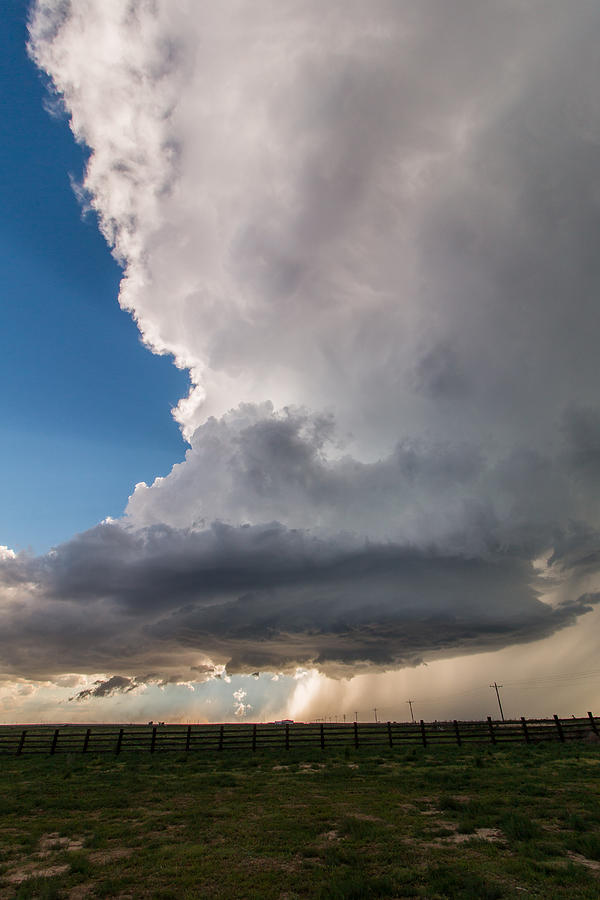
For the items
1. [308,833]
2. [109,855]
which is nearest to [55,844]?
[109,855]

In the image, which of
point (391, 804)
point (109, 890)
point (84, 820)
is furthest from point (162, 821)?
point (391, 804)

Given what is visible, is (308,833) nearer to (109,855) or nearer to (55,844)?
(109,855)

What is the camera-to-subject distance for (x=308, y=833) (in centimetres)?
1081

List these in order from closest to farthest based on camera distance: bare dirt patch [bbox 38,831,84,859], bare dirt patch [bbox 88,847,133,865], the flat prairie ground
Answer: the flat prairie ground < bare dirt patch [bbox 88,847,133,865] < bare dirt patch [bbox 38,831,84,859]

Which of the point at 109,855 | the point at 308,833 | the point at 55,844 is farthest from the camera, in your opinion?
the point at 308,833

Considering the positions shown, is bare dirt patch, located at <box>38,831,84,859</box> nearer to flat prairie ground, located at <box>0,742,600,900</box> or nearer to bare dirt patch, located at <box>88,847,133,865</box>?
flat prairie ground, located at <box>0,742,600,900</box>

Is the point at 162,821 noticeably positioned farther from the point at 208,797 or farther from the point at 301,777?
→ the point at 301,777

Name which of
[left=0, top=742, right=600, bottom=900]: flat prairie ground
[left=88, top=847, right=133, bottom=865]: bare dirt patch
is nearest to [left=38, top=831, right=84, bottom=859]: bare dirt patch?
[left=0, top=742, right=600, bottom=900]: flat prairie ground

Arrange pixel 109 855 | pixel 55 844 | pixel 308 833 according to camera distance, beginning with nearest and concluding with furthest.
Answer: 1. pixel 109 855
2. pixel 55 844
3. pixel 308 833

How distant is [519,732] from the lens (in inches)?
1228

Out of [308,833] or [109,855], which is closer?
[109,855]

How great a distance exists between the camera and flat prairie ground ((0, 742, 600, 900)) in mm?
7789

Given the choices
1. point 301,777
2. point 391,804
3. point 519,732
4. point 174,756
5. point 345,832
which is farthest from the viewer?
point 519,732

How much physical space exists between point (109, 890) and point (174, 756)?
854 inches
